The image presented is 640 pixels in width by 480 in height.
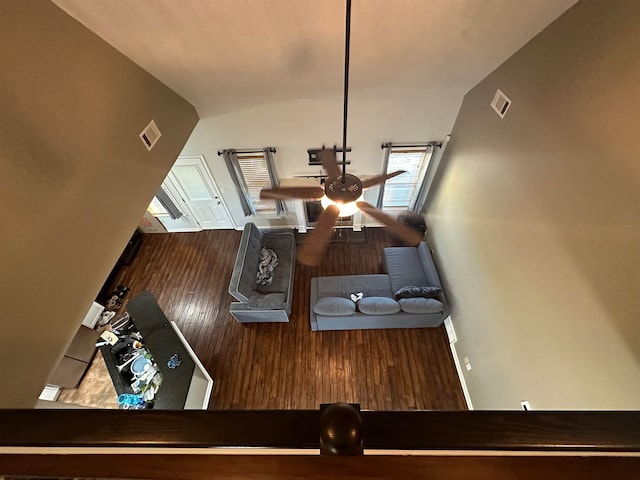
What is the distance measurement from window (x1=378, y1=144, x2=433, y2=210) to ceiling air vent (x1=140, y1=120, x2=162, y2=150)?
2919mm

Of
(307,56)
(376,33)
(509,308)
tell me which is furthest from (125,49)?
(509,308)

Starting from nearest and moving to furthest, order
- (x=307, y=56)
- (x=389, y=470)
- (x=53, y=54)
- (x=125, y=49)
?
(x=389, y=470), (x=53, y=54), (x=125, y=49), (x=307, y=56)

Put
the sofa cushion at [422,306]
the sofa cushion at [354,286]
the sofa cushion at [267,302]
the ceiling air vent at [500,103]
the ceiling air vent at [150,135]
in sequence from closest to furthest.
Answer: the ceiling air vent at [150,135] < the ceiling air vent at [500,103] < the sofa cushion at [422,306] < the sofa cushion at [267,302] < the sofa cushion at [354,286]

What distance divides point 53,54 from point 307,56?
167 cm

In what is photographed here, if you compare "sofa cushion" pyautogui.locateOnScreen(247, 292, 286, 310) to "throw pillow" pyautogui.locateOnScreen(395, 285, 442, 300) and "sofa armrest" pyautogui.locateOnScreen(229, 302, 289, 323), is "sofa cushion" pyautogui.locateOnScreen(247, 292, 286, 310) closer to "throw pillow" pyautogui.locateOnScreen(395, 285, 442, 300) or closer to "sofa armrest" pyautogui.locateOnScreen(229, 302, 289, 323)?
"sofa armrest" pyautogui.locateOnScreen(229, 302, 289, 323)

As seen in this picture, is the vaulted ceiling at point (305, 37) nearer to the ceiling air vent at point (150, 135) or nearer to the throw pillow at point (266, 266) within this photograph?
the ceiling air vent at point (150, 135)

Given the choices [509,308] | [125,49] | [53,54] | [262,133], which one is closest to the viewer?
[53,54]

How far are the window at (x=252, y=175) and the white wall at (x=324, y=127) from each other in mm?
119

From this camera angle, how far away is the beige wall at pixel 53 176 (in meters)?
1.53

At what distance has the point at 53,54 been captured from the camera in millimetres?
1701

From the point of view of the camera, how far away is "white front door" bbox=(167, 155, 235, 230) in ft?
15.0

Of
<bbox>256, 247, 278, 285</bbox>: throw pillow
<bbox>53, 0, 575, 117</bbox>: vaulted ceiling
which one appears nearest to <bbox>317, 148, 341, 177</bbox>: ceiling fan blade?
<bbox>53, 0, 575, 117</bbox>: vaulted ceiling

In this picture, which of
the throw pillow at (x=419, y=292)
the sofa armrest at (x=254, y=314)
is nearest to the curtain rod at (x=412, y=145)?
the throw pillow at (x=419, y=292)

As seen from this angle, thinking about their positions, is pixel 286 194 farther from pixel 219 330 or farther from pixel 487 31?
pixel 219 330
